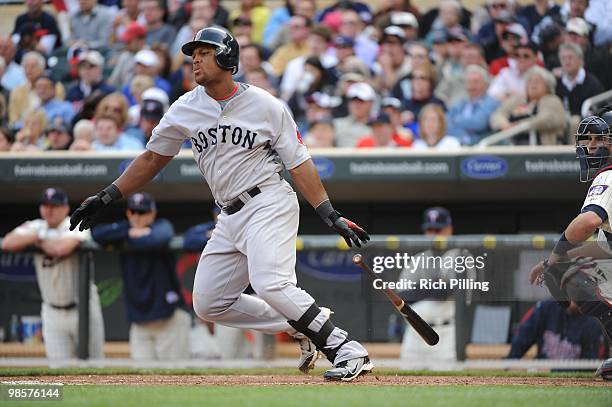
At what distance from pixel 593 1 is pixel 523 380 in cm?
527

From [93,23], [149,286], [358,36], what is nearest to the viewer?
[149,286]

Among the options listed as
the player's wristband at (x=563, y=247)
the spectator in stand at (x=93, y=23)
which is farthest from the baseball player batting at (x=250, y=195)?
the spectator in stand at (x=93, y=23)

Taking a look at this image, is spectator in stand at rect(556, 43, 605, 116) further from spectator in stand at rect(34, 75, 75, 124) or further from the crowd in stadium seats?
spectator in stand at rect(34, 75, 75, 124)

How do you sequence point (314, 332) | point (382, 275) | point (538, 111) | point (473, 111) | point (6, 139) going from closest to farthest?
point (314, 332) < point (382, 275) < point (538, 111) < point (473, 111) < point (6, 139)

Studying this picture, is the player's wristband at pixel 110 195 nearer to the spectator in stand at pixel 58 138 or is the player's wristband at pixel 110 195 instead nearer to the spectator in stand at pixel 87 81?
the spectator in stand at pixel 58 138

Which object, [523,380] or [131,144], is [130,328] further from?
[523,380]

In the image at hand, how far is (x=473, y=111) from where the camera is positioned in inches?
417

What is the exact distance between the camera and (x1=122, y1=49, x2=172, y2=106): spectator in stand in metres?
12.0

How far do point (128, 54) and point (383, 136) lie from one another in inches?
153

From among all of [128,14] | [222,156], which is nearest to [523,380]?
[222,156]

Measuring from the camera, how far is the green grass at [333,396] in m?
4.60

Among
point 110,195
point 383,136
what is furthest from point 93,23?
point 110,195

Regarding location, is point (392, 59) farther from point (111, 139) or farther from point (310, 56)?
point (111, 139)

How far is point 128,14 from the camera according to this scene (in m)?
13.6
